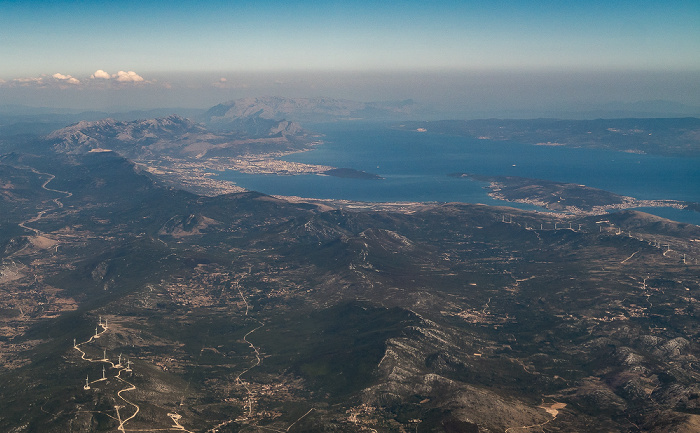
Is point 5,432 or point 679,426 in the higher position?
point 679,426

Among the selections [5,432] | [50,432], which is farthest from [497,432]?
[5,432]

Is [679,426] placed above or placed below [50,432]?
above

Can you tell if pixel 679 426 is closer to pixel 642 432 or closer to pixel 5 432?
pixel 642 432

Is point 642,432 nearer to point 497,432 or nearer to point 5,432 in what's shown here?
point 497,432

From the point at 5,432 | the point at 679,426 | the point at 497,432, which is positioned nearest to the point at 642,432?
the point at 679,426

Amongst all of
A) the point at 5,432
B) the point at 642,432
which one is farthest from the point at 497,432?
the point at 5,432

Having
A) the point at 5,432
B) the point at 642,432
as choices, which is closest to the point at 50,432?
the point at 5,432

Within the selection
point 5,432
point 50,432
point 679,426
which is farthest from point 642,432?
point 5,432

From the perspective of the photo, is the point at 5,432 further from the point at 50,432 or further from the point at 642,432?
the point at 642,432

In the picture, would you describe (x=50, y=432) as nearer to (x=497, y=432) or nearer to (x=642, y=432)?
(x=497, y=432)
